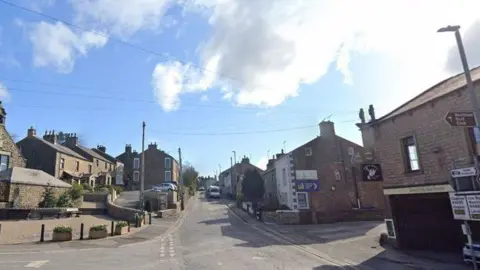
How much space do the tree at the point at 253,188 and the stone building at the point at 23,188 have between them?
24.0 metres

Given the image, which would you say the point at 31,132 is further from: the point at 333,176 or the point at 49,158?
the point at 333,176

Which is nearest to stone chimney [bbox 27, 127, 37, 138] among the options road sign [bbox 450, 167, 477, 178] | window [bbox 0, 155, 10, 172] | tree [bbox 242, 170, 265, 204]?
window [bbox 0, 155, 10, 172]

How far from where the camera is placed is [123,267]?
40.1 feet

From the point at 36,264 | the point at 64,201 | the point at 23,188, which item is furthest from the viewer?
the point at 64,201

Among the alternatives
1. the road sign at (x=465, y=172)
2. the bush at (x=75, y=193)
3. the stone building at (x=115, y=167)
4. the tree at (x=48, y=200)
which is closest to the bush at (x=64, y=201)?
the tree at (x=48, y=200)

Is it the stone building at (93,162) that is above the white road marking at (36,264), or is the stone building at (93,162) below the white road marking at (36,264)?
above

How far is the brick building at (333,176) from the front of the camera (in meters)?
34.7

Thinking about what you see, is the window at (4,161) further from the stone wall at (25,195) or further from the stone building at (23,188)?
the stone wall at (25,195)

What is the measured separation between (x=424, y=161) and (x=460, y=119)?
19.9 feet

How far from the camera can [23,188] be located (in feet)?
97.8

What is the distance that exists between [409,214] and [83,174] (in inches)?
1906

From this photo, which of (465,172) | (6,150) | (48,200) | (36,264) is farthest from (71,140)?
(465,172)

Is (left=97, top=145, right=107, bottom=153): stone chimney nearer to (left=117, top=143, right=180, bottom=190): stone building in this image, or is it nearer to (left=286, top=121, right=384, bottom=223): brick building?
(left=117, top=143, right=180, bottom=190): stone building

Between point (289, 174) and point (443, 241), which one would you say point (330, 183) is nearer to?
point (289, 174)
